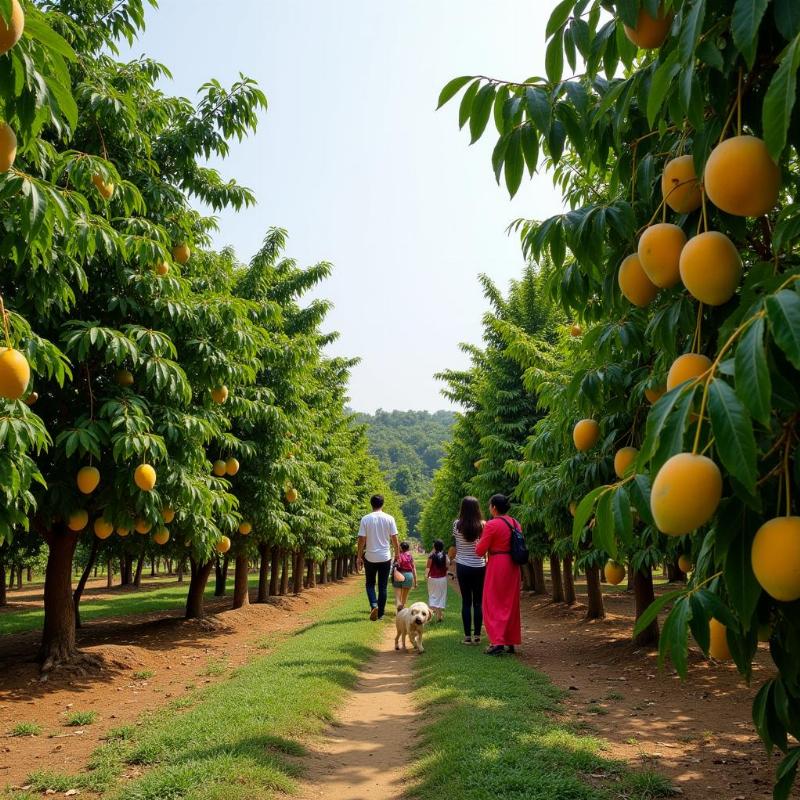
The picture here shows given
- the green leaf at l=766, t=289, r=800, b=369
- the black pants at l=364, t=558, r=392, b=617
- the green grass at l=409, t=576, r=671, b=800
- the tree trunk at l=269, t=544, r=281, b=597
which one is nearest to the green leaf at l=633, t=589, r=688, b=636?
the green leaf at l=766, t=289, r=800, b=369

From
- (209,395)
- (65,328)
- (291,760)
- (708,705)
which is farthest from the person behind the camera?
(209,395)

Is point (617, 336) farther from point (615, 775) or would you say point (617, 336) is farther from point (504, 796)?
point (615, 775)

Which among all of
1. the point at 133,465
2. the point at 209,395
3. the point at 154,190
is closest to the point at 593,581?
the point at 209,395

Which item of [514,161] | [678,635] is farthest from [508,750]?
[514,161]

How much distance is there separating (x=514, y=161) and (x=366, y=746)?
497 centimetres

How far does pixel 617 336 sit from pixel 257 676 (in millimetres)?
6381

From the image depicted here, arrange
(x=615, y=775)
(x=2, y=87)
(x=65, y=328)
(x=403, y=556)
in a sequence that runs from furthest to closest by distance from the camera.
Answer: (x=403, y=556)
(x=65, y=328)
(x=615, y=775)
(x=2, y=87)

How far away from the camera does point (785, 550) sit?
1312mm

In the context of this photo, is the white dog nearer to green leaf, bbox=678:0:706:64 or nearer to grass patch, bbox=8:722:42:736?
grass patch, bbox=8:722:42:736

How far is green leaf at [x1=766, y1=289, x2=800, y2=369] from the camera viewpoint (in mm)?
1188

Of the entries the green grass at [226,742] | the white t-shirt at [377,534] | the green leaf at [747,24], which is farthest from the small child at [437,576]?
the green leaf at [747,24]

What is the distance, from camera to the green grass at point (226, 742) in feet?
13.5

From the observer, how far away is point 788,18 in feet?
4.85

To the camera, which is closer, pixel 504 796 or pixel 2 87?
pixel 2 87
